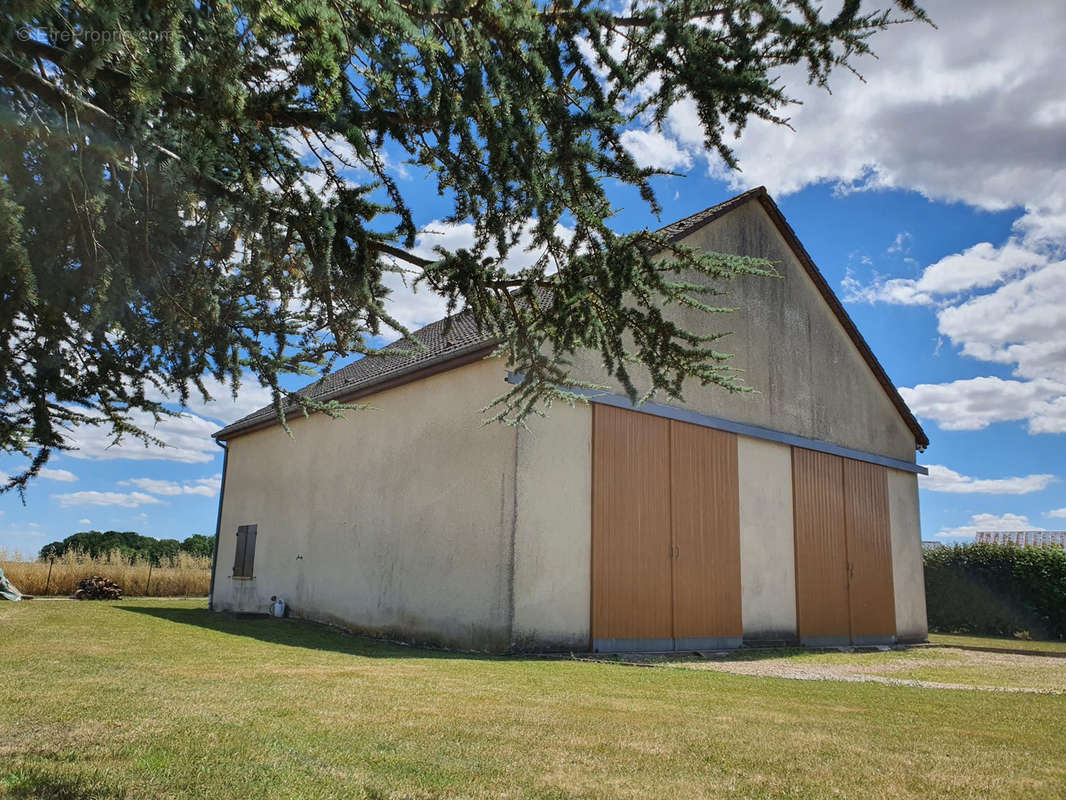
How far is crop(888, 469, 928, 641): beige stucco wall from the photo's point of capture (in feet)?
55.7

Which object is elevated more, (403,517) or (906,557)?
(403,517)

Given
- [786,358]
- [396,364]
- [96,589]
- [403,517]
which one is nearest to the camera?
[403,517]

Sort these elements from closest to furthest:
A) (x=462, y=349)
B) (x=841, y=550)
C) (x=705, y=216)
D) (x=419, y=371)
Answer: (x=462, y=349), (x=419, y=371), (x=705, y=216), (x=841, y=550)

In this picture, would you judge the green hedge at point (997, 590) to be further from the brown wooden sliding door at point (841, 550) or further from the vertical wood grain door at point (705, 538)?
the vertical wood grain door at point (705, 538)

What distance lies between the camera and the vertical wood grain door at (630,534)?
11164 mm

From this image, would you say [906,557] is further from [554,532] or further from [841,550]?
[554,532]

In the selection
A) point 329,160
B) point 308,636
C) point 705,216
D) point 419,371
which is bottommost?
point 308,636

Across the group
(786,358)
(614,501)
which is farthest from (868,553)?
(614,501)

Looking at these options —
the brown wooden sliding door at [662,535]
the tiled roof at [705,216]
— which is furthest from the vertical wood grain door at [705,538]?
the tiled roof at [705,216]

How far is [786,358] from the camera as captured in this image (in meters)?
15.3

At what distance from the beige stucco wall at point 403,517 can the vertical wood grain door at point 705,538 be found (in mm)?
3143

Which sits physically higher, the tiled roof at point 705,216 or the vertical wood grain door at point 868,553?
the tiled roof at point 705,216

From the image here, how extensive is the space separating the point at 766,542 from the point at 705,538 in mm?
1847

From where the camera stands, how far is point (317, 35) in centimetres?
327
